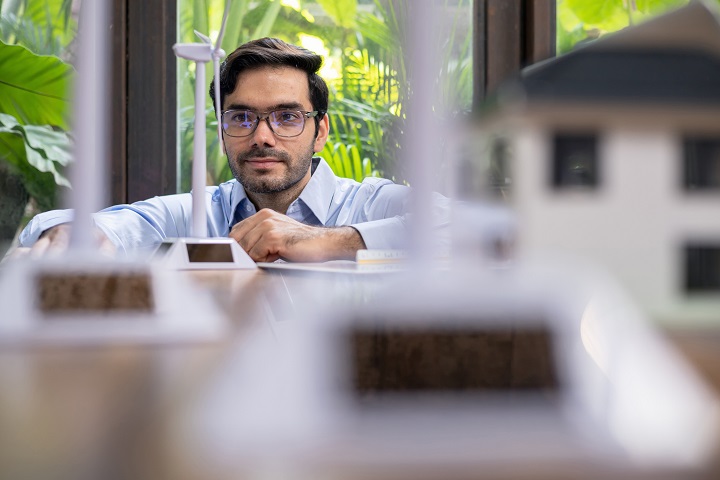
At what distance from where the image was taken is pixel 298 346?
0.50ft

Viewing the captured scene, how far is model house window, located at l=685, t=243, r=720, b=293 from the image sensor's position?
11 centimetres

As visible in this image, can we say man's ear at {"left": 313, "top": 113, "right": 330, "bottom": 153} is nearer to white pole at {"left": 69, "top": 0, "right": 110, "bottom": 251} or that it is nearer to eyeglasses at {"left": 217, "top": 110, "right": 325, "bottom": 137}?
eyeglasses at {"left": 217, "top": 110, "right": 325, "bottom": 137}

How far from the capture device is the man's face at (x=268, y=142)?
4.89 feet

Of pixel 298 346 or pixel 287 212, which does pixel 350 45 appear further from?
pixel 298 346

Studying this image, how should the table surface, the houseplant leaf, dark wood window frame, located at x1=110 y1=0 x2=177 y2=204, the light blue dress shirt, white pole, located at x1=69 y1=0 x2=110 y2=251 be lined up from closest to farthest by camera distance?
the table surface → white pole, located at x1=69 y1=0 x2=110 y2=251 → the light blue dress shirt → dark wood window frame, located at x1=110 y1=0 x2=177 y2=204 → the houseplant leaf

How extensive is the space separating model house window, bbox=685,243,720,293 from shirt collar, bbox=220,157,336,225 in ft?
4.62

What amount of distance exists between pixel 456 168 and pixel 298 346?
6cm

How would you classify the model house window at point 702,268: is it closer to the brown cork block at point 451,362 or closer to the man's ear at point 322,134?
the brown cork block at point 451,362

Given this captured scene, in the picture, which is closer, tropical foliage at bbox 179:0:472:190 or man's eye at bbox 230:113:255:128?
man's eye at bbox 230:113:255:128

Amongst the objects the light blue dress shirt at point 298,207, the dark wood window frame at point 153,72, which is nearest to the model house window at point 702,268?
the light blue dress shirt at point 298,207

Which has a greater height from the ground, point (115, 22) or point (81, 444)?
point (115, 22)

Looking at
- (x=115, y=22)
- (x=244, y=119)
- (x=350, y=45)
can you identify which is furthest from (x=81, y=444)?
(x=350, y=45)

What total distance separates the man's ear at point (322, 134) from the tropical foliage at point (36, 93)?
576 mm

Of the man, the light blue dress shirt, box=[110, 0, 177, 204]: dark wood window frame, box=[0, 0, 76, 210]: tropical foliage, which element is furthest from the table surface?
box=[0, 0, 76, 210]: tropical foliage
